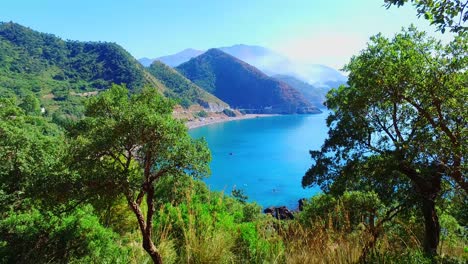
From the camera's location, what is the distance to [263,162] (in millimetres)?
74688

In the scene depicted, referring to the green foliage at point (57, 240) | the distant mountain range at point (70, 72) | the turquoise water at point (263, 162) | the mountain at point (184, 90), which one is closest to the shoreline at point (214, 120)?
the distant mountain range at point (70, 72)

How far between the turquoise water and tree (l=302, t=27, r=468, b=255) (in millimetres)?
31706

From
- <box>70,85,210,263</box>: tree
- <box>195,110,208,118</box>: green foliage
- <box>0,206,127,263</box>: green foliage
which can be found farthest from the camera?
<box>195,110,208,118</box>: green foliage

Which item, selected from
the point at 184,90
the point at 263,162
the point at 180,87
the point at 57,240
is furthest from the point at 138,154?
the point at 180,87

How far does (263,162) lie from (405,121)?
69.1 m

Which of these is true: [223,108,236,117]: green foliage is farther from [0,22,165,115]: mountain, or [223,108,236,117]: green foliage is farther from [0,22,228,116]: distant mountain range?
[0,22,165,115]: mountain

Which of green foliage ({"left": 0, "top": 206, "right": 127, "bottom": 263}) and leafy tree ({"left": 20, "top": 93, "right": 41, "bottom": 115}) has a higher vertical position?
green foliage ({"left": 0, "top": 206, "right": 127, "bottom": 263})

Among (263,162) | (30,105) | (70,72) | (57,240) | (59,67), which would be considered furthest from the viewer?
(59,67)

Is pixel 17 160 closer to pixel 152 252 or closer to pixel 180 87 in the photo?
pixel 152 252

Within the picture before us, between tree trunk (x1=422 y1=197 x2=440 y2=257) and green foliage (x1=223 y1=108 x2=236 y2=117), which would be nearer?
tree trunk (x1=422 y1=197 x2=440 y2=257)

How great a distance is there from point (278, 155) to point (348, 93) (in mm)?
76050

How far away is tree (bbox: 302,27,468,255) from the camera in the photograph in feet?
14.3

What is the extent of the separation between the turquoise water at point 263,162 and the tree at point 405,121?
3171 cm

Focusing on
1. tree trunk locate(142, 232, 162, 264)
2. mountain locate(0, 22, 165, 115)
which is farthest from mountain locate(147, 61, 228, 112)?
tree trunk locate(142, 232, 162, 264)
